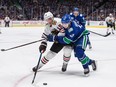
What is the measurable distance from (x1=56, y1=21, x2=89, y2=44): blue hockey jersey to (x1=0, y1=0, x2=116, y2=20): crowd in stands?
66.7 feet

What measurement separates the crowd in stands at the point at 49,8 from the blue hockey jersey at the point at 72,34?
801 inches

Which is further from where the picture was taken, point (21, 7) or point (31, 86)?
point (21, 7)

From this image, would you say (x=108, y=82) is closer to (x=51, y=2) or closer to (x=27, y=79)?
(x=27, y=79)

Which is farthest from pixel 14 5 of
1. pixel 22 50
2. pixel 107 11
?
pixel 22 50

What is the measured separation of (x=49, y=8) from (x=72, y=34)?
22.4 m

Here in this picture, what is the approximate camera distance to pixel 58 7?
2817 centimetres

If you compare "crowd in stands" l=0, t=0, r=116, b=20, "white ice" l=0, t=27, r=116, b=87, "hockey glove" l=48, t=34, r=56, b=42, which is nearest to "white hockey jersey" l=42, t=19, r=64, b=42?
"hockey glove" l=48, t=34, r=56, b=42

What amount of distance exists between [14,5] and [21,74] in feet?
71.9

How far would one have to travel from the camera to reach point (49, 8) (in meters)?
28.1

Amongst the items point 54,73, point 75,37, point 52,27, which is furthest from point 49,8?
Answer: point 75,37

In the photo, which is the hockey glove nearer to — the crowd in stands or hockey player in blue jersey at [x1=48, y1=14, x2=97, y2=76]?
hockey player in blue jersey at [x1=48, y1=14, x2=97, y2=76]

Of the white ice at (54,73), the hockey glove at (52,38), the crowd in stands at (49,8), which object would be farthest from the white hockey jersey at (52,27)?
the crowd in stands at (49,8)

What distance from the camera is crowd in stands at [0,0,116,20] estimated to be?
26750mm

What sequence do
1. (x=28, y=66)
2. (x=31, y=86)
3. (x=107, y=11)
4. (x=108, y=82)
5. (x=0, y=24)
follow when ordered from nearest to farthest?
(x=31, y=86) < (x=108, y=82) < (x=28, y=66) < (x=0, y=24) < (x=107, y=11)
